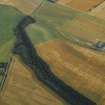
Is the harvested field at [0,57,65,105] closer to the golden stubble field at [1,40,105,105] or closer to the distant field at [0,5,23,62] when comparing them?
the golden stubble field at [1,40,105,105]

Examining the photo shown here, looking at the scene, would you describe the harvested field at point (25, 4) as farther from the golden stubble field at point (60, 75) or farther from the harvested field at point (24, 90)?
the harvested field at point (24, 90)

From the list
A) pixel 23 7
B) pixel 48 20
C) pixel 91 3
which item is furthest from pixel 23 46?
pixel 91 3

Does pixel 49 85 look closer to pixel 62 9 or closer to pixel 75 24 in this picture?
pixel 75 24

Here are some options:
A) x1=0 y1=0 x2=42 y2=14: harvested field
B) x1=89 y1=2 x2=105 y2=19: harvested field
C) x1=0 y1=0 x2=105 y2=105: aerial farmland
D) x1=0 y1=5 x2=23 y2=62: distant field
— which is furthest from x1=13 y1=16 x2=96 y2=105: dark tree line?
x1=89 y1=2 x2=105 y2=19: harvested field

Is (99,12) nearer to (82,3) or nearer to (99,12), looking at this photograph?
(99,12)

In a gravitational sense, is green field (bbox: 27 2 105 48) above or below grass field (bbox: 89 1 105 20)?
above

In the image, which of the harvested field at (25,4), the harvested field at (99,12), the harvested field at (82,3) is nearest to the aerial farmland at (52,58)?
the harvested field at (25,4)
